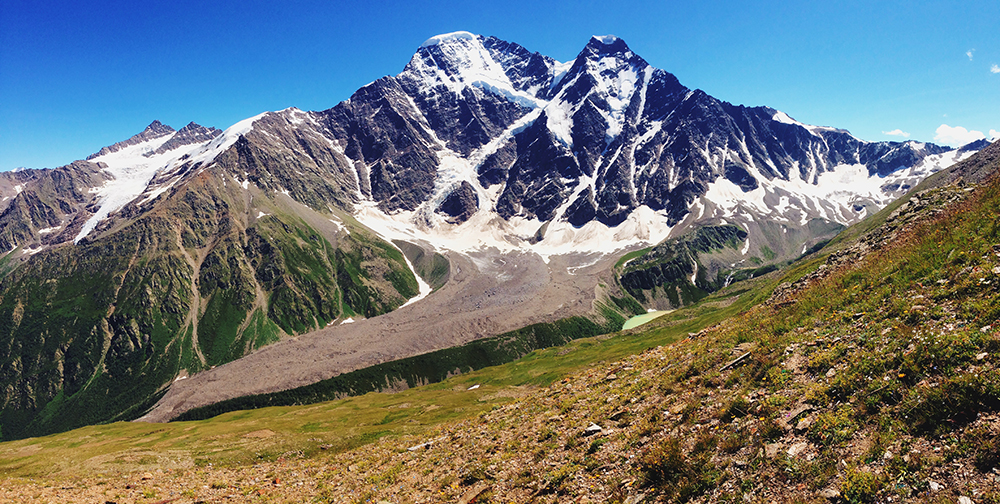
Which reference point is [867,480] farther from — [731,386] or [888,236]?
[888,236]

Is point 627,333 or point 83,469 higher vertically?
point 83,469

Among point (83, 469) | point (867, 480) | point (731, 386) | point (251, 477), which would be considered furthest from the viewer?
point (83, 469)

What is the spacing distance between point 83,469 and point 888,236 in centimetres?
9209

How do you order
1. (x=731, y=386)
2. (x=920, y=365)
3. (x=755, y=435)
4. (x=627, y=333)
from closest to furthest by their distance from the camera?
(x=920, y=365)
(x=755, y=435)
(x=731, y=386)
(x=627, y=333)

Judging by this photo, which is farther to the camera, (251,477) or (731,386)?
(251,477)

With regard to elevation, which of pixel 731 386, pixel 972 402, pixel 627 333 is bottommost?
pixel 627 333

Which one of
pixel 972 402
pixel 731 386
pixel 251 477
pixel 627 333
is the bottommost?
pixel 627 333

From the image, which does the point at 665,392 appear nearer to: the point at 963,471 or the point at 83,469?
the point at 963,471

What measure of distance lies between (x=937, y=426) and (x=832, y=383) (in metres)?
3.51

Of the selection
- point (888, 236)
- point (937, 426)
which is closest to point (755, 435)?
point (937, 426)

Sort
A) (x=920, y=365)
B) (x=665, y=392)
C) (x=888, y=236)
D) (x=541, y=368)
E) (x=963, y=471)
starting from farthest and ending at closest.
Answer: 1. (x=541, y=368)
2. (x=888, y=236)
3. (x=665, y=392)
4. (x=920, y=365)
5. (x=963, y=471)

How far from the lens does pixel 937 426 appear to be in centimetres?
A: 881

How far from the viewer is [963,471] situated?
763 cm

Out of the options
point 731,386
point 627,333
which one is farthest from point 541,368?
point 731,386
